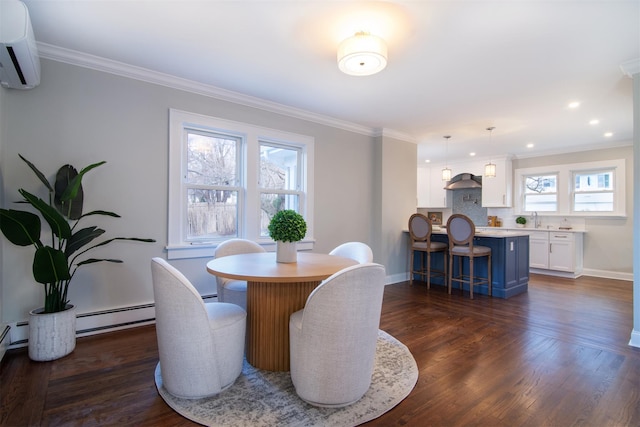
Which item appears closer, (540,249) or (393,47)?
(393,47)

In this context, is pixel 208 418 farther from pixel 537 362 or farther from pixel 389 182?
pixel 389 182

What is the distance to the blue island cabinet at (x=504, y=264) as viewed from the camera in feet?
14.0

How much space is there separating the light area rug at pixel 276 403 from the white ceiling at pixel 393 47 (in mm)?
2414

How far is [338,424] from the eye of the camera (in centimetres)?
160

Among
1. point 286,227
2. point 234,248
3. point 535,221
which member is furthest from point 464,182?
point 286,227

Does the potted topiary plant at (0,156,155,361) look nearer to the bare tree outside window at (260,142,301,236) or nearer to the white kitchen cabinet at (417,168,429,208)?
the bare tree outside window at (260,142,301,236)

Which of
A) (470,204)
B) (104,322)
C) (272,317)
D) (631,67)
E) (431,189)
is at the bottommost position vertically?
(104,322)

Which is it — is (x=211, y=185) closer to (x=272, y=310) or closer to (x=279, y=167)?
(x=279, y=167)

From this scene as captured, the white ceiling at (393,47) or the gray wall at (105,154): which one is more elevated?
the white ceiling at (393,47)

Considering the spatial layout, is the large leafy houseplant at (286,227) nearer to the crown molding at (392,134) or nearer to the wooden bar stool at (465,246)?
the wooden bar stool at (465,246)

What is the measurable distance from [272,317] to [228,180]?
2048 mm

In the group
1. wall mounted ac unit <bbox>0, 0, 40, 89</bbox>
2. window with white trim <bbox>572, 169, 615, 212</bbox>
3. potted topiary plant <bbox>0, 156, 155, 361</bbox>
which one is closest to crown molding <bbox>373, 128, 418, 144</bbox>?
window with white trim <bbox>572, 169, 615, 212</bbox>

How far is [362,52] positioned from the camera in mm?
2168

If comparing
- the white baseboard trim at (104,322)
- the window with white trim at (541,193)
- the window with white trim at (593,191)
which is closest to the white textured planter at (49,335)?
the white baseboard trim at (104,322)
